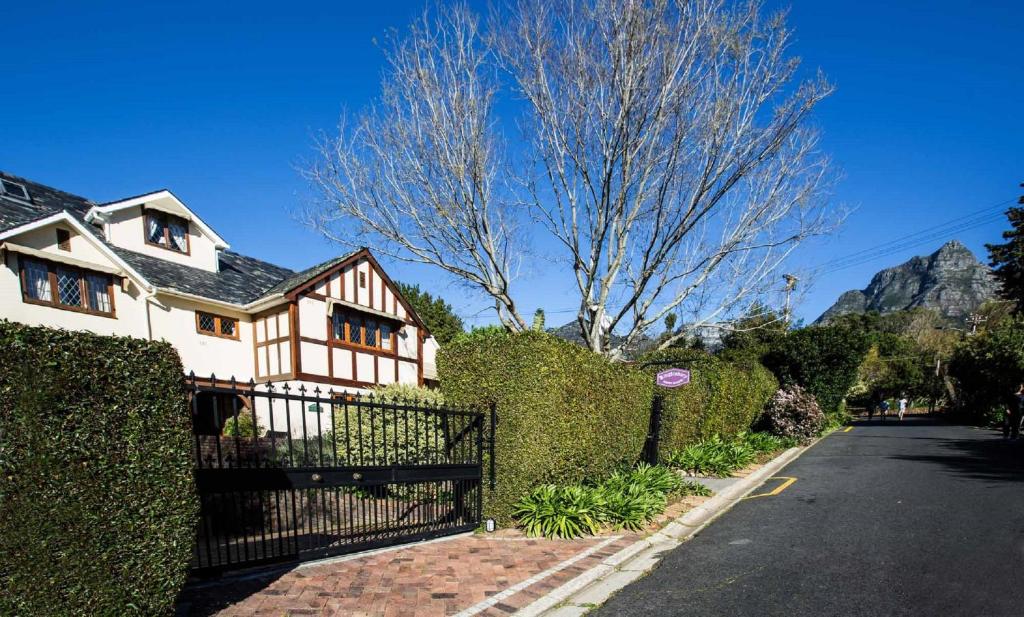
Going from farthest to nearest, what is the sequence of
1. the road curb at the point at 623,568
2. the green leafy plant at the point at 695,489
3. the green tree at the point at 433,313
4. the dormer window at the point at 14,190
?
the green tree at the point at 433,313, the dormer window at the point at 14,190, the green leafy plant at the point at 695,489, the road curb at the point at 623,568

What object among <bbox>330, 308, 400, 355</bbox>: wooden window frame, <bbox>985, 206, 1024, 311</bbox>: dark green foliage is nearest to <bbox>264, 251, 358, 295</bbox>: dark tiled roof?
<bbox>330, 308, 400, 355</bbox>: wooden window frame

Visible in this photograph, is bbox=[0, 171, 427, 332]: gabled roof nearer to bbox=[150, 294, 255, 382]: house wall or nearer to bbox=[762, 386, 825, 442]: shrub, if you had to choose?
bbox=[150, 294, 255, 382]: house wall

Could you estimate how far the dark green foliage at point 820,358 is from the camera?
63.0ft

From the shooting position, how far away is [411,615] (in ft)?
13.2

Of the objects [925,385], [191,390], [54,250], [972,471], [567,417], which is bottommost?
[925,385]

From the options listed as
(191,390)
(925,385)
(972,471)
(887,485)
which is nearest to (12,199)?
(191,390)

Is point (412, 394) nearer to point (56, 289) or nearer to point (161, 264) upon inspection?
point (56, 289)

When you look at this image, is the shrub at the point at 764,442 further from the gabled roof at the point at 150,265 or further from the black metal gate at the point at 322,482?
the gabled roof at the point at 150,265

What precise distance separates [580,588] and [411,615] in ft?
5.21

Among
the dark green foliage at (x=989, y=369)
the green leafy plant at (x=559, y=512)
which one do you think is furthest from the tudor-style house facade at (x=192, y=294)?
the dark green foliage at (x=989, y=369)

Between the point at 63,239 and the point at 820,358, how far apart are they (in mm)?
23616

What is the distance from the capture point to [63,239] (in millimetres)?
12547

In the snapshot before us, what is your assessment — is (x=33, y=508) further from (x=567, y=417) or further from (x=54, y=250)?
(x=54, y=250)

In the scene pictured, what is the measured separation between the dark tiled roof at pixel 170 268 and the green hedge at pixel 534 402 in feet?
37.1
